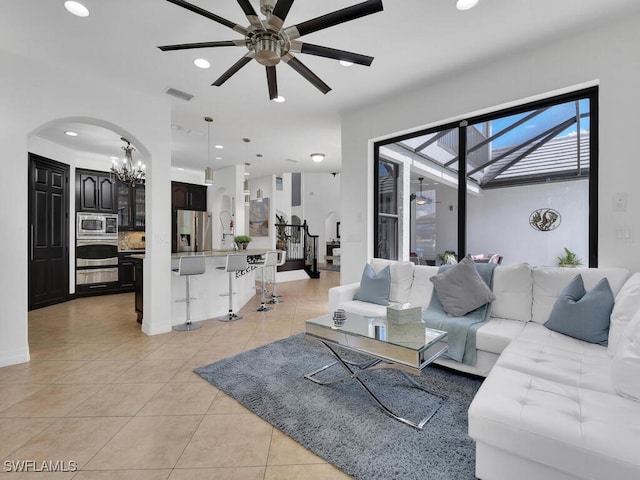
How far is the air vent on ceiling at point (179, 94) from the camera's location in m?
3.83

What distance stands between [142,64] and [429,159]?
3464 millimetres

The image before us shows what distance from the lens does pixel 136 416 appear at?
85.6 inches

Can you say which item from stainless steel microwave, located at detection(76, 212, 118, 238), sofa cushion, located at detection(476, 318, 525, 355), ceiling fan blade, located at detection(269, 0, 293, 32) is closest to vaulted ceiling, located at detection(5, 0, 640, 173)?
ceiling fan blade, located at detection(269, 0, 293, 32)

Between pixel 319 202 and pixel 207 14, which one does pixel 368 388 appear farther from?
pixel 319 202

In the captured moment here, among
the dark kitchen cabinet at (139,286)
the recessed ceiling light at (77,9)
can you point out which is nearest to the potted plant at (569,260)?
the recessed ceiling light at (77,9)

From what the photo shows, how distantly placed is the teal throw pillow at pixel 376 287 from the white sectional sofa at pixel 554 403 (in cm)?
98

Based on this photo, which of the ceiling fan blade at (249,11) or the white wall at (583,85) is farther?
the white wall at (583,85)

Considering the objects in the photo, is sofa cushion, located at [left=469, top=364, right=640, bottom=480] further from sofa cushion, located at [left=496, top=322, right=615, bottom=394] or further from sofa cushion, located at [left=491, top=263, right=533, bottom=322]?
sofa cushion, located at [left=491, top=263, right=533, bottom=322]

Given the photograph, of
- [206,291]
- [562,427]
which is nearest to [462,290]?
[562,427]

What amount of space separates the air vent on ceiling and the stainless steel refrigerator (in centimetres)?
423

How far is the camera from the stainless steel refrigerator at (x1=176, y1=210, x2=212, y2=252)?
7727 mm

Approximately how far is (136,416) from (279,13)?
9.16 feet

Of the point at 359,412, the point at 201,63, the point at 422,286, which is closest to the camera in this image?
the point at 359,412

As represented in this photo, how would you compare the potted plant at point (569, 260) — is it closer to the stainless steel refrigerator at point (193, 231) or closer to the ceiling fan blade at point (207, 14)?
the ceiling fan blade at point (207, 14)
